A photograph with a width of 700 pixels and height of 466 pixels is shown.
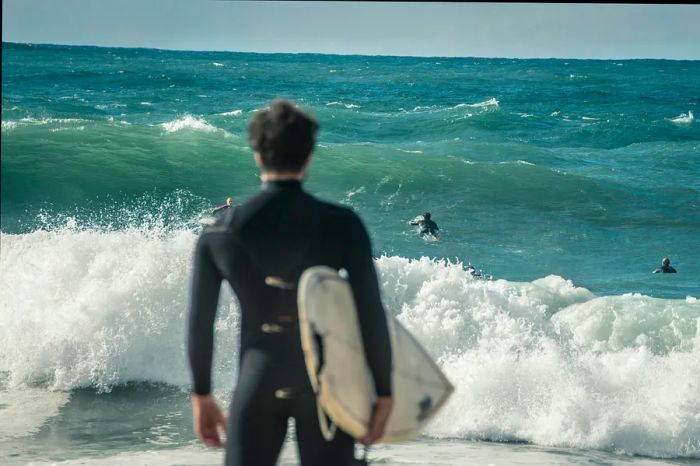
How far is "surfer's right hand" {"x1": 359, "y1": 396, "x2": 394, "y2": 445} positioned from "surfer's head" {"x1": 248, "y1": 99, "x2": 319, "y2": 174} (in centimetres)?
44

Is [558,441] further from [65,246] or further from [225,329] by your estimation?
[65,246]

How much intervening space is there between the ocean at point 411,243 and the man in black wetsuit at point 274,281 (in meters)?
3.20

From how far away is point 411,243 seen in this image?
14344mm

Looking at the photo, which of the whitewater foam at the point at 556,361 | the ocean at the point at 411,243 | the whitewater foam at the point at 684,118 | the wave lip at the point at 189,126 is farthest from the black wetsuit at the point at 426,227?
the whitewater foam at the point at 684,118

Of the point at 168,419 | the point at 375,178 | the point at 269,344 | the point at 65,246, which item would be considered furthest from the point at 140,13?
the point at 269,344

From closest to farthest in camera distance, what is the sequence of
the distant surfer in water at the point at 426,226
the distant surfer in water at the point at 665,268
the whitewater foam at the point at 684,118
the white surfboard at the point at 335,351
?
the white surfboard at the point at 335,351 < the distant surfer in water at the point at 665,268 < the distant surfer in water at the point at 426,226 < the whitewater foam at the point at 684,118

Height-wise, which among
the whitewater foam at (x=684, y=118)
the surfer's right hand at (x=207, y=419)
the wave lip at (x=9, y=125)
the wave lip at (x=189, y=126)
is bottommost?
the wave lip at (x=9, y=125)

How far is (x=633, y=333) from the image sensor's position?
29.1ft

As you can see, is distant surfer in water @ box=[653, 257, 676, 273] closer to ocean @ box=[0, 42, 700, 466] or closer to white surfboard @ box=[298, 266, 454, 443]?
ocean @ box=[0, 42, 700, 466]

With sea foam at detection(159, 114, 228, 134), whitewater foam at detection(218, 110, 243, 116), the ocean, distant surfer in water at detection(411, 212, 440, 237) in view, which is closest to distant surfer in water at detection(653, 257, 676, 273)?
the ocean

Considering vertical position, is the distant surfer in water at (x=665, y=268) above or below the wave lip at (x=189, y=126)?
below

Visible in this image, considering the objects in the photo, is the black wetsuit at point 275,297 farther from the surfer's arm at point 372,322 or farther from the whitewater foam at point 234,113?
the whitewater foam at point 234,113

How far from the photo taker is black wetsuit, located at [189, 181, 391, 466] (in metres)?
1.91

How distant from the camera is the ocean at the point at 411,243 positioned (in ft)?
20.7
